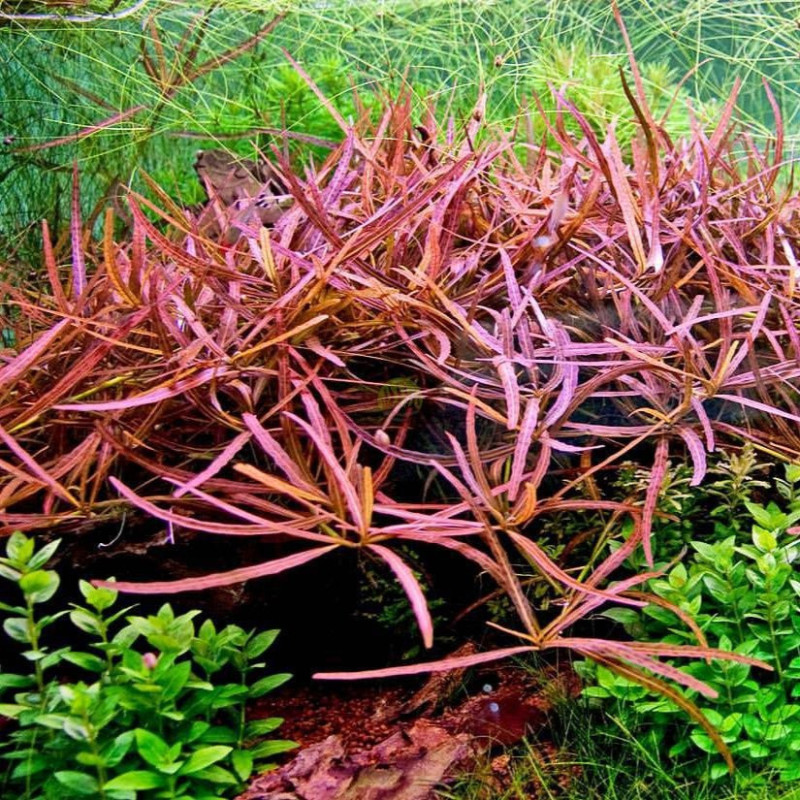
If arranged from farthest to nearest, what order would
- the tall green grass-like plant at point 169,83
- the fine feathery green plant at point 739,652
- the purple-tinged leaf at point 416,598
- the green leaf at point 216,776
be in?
the tall green grass-like plant at point 169,83 < the fine feathery green plant at point 739,652 < the green leaf at point 216,776 < the purple-tinged leaf at point 416,598

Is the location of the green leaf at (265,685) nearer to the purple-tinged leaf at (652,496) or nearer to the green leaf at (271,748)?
the green leaf at (271,748)

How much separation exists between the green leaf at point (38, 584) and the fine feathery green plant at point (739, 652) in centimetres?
59

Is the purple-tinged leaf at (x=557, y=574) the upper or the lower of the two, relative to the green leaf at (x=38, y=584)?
upper

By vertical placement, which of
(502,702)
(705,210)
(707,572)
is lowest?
(502,702)

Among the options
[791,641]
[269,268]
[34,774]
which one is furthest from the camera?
[269,268]

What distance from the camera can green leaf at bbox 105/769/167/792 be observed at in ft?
2.45

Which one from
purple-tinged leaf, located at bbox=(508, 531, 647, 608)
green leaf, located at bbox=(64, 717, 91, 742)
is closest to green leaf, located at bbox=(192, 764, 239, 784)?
green leaf, located at bbox=(64, 717, 91, 742)

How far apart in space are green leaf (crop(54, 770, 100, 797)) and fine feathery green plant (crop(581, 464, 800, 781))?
1.72ft

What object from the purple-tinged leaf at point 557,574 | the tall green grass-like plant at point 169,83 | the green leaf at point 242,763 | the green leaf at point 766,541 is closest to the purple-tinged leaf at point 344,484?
the purple-tinged leaf at point 557,574

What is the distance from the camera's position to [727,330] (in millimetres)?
1082

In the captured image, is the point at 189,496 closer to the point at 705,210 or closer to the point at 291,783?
the point at 291,783

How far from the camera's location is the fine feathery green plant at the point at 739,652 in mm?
910

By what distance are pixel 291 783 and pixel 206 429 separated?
Result: 44 cm

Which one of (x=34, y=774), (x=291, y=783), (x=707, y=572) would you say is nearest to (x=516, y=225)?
(x=707, y=572)
